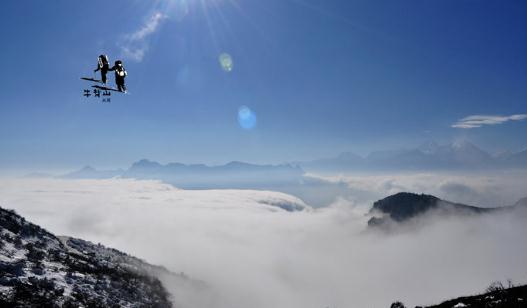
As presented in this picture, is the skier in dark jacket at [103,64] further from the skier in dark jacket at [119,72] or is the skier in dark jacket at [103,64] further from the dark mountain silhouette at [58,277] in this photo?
the dark mountain silhouette at [58,277]

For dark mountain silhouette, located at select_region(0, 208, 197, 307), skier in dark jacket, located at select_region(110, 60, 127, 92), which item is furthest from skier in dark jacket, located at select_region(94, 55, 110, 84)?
dark mountain silhouette, located at select_region(0, 208, 197, 307)

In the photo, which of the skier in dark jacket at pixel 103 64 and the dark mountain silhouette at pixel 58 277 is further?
the dark mountain silhouette at pixel 58 277

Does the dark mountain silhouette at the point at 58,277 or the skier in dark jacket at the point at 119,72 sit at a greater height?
the skier in dark jacket at the point at 119,72

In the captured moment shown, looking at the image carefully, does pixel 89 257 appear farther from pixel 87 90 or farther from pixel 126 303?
pixel 87 90

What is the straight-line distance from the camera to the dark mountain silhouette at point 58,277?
56.8m

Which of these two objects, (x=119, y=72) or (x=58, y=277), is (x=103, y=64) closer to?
(x=119, y=72)

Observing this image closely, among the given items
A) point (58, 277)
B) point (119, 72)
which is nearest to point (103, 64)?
point (119, 72)

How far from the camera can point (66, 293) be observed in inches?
2530

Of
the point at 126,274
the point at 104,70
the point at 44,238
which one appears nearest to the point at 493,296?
the point at 104,70

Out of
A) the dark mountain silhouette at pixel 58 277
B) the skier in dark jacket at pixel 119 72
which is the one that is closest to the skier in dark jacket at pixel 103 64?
the skier in dark jacket at pixel 119 72

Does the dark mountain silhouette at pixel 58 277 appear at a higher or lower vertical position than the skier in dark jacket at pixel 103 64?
lower

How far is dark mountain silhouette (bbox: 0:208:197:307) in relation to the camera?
2238 inches

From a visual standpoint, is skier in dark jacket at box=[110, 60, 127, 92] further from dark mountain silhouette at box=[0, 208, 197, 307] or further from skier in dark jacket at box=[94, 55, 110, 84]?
dark mountain silhouette at box=[0, 208, 197, 307]

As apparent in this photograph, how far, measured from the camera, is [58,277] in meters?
68.6
